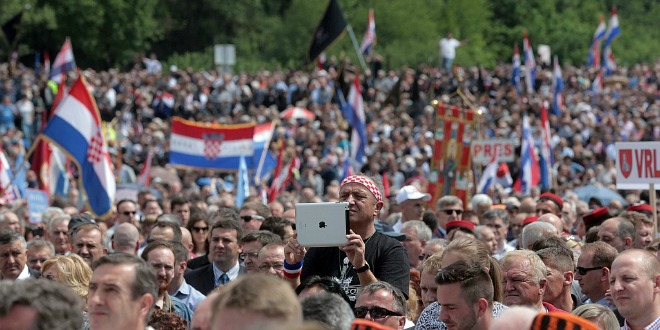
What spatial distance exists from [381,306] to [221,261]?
12.7 ft

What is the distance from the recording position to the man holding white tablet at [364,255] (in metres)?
7.95

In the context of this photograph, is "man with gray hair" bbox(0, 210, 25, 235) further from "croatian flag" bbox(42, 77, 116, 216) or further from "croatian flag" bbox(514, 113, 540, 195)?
"croatian flag" bbox(514, 113, 540, 195)

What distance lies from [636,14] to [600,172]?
5688 centimetres

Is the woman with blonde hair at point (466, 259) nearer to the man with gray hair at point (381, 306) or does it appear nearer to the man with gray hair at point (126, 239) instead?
the man with gray hair at point (381, 306)

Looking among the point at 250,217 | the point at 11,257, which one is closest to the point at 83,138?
the point at 250,217

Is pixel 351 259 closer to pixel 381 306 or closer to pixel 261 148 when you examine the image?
pixel 381 306

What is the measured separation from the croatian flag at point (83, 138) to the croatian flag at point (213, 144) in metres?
3.82

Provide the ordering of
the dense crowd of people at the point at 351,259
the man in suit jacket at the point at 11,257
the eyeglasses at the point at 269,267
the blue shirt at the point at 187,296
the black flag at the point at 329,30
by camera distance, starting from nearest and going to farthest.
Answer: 1. the dense crowd of people at the point at 351,259
2. the eyeglasses at the point at 269,267
3. the blue shirt at the point at 187,296
4. the man in suit jacket at the point at 11,257
5. the black flag at the point at 329,30

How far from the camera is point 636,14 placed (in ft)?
264

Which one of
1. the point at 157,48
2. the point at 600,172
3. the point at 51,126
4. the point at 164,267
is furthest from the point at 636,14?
the point at 164,267

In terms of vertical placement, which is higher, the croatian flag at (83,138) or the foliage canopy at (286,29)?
the foliage canopy at (286,29)


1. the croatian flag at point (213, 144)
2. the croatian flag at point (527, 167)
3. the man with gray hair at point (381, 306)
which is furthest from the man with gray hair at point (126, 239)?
the croatian flag at point (527, 167)

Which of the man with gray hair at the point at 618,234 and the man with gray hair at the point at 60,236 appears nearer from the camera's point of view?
the man with gray hair at the point at 618,234

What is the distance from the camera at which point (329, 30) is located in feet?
94.9
